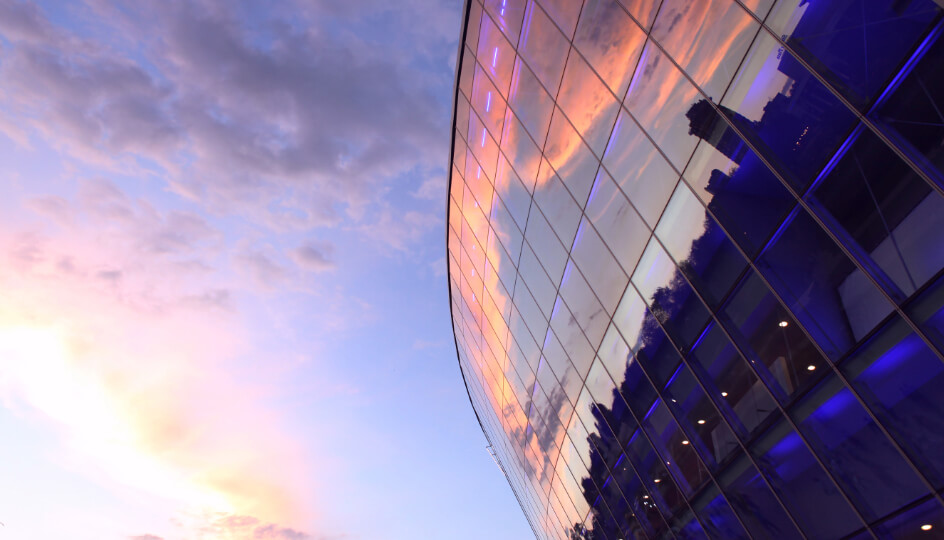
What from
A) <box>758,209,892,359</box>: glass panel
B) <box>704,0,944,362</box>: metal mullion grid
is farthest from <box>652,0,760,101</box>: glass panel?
<box>758,209,892,359</box>: glass panel

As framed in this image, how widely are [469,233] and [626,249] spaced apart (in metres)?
12.8

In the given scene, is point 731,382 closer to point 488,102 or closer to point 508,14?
point 488,102

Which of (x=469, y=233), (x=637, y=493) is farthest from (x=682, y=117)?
(x=469, y=233)

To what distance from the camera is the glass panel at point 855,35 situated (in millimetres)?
7805

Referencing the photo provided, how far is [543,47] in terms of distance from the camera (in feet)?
55.7

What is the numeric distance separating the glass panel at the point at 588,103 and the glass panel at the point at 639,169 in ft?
1.43

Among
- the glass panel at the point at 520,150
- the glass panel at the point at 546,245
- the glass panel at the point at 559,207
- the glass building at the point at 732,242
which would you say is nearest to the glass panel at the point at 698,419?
the glass building at the point at 732,242

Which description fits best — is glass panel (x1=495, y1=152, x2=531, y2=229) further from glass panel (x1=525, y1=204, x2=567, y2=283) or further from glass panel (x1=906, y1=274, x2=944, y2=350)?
glass panel (x1=906, y1=274, x2=944, y2=350)

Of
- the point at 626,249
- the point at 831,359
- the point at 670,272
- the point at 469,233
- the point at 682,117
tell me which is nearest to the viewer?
the point at 831,359

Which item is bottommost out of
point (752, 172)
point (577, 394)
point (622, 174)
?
point (752, 172)

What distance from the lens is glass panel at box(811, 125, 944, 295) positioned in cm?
802

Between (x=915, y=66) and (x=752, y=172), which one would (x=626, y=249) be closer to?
(x=752, y=172)

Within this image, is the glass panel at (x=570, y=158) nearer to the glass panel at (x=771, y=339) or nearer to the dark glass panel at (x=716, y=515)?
the glass panel at (x=771, y=339)

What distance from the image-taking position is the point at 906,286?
8.52 meters
